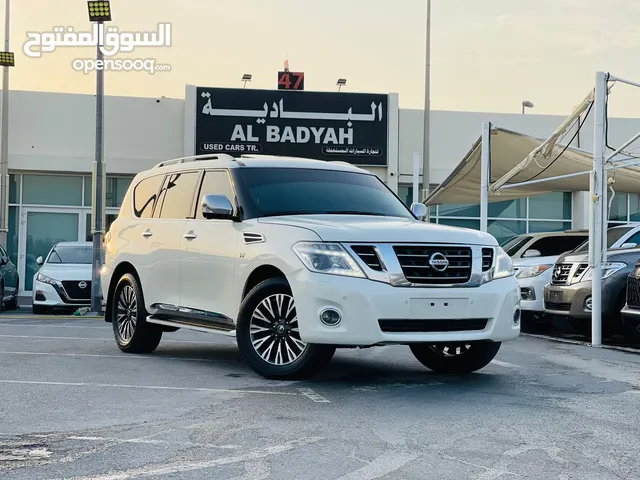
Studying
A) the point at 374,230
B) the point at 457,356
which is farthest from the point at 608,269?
the point at 374,230

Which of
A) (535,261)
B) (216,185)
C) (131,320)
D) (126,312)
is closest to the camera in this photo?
(216,185)

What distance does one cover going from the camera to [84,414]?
19.8 ft

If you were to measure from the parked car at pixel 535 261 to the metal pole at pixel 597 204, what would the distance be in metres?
1.76

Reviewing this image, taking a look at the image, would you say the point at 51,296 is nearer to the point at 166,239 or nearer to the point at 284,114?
the point at 284,114

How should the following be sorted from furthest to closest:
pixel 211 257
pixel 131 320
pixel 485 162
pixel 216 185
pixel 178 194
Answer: pixel 485 162 → pixel 131 320 → pixel 178 194 → pixel 216 185 → pixel 211 257

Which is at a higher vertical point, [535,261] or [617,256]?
[617,256]

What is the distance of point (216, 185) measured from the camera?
877cm

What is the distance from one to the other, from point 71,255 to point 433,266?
13697mm

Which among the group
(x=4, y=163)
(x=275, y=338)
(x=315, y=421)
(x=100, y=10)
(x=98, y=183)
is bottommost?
(x=315, y=421)

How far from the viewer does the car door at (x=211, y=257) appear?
8047 millimetres

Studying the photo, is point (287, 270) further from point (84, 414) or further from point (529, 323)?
point (529, 323)

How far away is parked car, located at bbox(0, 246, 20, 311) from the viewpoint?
60.8ft

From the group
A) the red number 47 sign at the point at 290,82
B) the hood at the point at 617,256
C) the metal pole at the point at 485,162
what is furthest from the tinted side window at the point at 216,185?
the red number 47 sign at the point at 290,82

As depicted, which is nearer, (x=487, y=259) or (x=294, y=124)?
(x=487, y=259)
